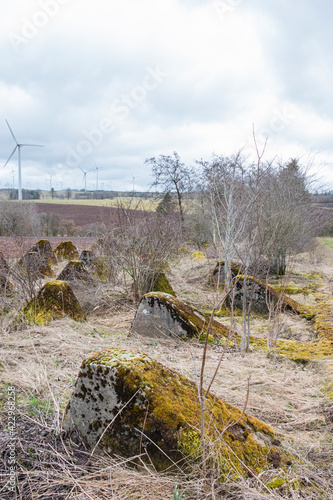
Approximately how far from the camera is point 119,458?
5.95ft

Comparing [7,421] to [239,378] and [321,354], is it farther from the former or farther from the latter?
[321,354]

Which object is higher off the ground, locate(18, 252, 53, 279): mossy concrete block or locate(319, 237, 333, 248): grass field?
locate(18, 252, 53, 279): mossy concrete block

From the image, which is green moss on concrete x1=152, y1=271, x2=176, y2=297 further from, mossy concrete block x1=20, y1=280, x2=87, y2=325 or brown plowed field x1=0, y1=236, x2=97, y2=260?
brown plowed field x1=0, y1=236, x2=97, y2=260

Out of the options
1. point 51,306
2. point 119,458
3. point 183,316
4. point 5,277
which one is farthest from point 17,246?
point 119,458

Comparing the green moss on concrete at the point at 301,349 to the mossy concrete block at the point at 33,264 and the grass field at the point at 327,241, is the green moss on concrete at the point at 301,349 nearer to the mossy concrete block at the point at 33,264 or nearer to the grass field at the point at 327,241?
the mossy concrete block at the point at 33,264

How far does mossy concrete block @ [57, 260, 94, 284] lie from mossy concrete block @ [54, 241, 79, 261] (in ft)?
18.5

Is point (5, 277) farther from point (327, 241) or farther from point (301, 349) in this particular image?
point (327, 241)

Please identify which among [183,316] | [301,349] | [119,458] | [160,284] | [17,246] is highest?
[17,246]

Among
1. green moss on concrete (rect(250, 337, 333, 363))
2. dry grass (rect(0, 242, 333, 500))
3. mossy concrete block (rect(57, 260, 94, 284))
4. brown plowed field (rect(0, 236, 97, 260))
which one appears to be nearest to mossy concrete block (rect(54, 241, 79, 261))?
brown plowed field (rect(0, 236, 97, 260))

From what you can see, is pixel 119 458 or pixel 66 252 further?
pixel 66 252

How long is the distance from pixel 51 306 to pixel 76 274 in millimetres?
3062

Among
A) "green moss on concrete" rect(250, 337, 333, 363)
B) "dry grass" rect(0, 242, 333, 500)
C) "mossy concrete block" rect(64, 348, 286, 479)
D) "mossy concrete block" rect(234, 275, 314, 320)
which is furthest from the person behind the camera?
"mossy concrete block" rect(234, 275, 314, 320)

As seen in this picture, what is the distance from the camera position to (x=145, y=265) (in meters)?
7.78

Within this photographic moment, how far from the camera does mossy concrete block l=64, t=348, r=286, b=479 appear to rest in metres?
1.82
